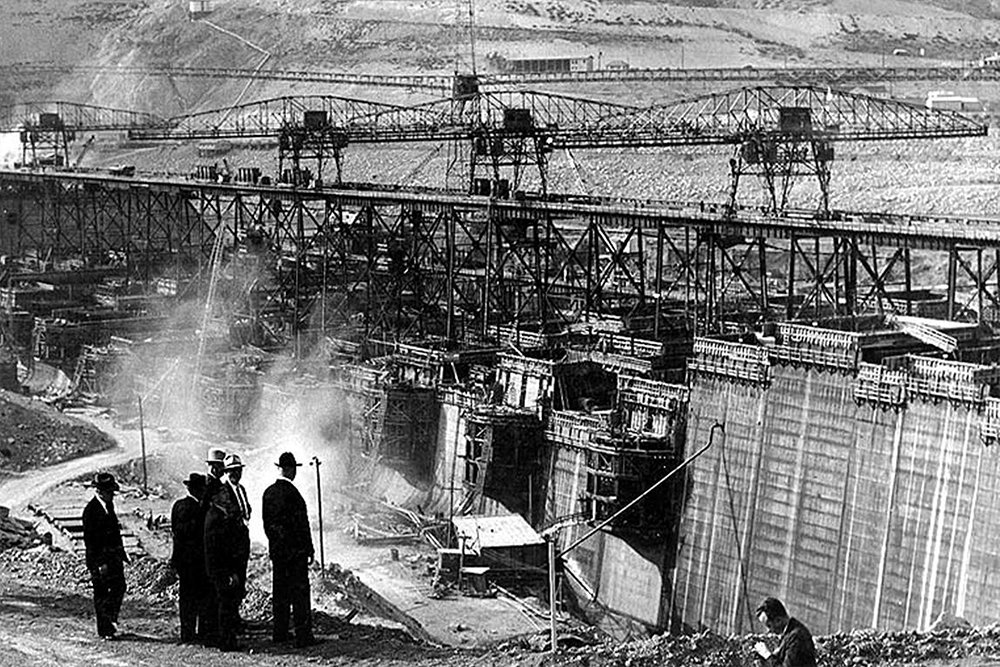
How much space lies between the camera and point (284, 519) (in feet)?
65.7

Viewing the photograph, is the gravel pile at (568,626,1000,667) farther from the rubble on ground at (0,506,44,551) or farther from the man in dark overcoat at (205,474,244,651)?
the rubble on ground at (0,506,44,551)

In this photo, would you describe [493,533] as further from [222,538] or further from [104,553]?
[222,538]

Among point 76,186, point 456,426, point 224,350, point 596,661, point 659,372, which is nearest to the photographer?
point 596,661

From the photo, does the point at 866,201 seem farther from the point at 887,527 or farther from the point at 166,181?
the point at 887,527

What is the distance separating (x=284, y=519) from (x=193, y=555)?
4.95 feet

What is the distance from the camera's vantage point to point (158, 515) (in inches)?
2036

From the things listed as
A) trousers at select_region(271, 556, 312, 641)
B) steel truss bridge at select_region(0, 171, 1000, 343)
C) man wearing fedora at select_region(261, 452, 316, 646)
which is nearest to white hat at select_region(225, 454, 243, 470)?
man wearing fedora at select_region(261, 452, 316, 646)

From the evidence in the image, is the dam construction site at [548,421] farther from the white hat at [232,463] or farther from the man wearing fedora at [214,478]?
the white hat at [232,463]

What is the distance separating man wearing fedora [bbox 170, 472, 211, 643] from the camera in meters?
20.3

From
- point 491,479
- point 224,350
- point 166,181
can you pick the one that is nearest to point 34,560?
point 491,479

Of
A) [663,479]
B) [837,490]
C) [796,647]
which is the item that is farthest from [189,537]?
[663,479]

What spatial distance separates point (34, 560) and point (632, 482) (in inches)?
961

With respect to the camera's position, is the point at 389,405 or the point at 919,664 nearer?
the point at 919,664

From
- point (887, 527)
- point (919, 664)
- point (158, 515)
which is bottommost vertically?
point (158, 515)
